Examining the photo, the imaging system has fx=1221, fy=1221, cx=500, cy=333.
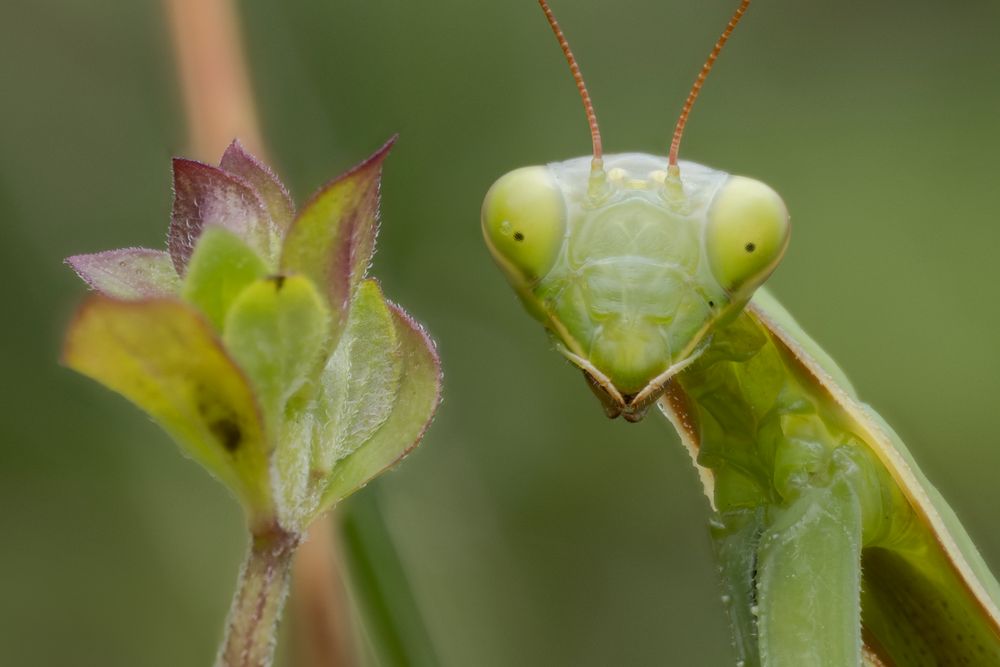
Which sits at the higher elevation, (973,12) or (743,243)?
(973,12)

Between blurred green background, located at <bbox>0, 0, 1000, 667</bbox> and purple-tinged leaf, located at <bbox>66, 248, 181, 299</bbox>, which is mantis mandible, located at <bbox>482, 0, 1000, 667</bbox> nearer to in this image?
purple-tinged leaf, located at <bbox>66, 248, 181, 299</bbox>

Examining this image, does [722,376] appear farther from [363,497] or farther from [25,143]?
[25,143]

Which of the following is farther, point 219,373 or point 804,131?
point 804,131

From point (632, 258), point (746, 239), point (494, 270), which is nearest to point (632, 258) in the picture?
point (632, 258)

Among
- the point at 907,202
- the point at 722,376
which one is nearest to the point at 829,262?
the point at 907,202

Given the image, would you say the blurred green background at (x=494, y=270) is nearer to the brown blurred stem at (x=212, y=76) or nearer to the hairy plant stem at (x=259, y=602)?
the brown blurred stem at (x=212, y=76)

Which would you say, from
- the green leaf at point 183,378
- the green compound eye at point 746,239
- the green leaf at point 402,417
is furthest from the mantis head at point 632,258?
the green leaf at point 183,378

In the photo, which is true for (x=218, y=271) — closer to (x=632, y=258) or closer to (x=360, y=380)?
(x=360, y=380)
